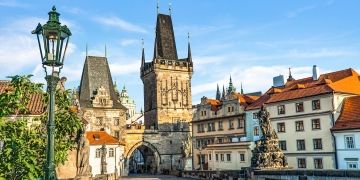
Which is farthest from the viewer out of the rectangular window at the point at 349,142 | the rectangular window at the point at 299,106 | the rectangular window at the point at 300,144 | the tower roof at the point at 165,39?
the tower roof at the point at 165,39

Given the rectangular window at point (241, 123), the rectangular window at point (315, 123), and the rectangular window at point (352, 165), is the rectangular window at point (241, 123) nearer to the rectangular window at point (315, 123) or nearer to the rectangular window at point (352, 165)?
the rectangular window at point (315, 123)

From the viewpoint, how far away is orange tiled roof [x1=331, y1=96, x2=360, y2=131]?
118ft

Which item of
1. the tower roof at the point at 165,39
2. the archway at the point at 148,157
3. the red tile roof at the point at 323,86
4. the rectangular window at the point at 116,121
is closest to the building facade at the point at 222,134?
the red tile roof at the point at 323,86

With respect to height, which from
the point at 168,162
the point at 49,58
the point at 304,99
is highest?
the point at 304,99

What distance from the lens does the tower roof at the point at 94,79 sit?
6869cm

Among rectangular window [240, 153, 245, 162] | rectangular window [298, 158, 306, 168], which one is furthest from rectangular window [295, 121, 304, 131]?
rectangular window [240, 153, 245, 162]

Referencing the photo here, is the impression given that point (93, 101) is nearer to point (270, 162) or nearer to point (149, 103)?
point (149, 103)

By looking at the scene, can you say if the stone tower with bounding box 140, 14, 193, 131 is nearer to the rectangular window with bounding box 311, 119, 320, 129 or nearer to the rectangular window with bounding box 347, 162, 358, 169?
the rectangular window with bounding box 311, 119, 320, 129

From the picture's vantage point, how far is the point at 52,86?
713 cm

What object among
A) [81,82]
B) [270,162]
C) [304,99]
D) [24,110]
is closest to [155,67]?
[81,82]

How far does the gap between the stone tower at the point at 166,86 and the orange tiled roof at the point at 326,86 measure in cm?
2981

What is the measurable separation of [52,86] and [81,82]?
65724 mm

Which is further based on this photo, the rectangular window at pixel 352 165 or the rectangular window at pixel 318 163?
the rectangular window at pixel 318 163

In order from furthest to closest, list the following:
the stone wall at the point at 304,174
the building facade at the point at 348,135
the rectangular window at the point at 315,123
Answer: the rectangular window at the point at 315,123 → the building facade at the point at 348,135 → the stone wall at the point at 304,174
